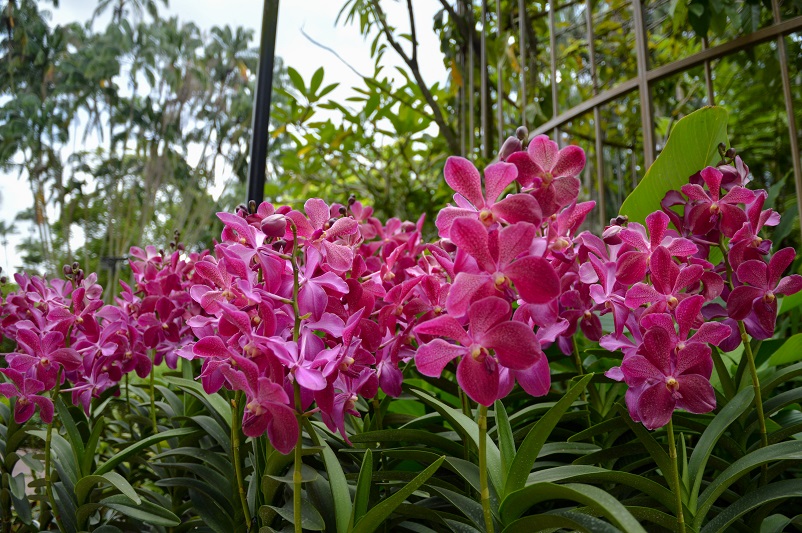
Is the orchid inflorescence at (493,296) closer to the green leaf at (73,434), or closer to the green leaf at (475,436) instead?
the green leaf at (475,436)

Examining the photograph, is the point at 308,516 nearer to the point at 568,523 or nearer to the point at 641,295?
the point at 568,523

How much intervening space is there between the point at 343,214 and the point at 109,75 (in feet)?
60.7

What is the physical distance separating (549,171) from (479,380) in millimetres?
187

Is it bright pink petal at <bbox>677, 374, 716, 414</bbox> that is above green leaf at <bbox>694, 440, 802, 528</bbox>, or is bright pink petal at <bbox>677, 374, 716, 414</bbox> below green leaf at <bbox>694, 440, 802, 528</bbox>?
above

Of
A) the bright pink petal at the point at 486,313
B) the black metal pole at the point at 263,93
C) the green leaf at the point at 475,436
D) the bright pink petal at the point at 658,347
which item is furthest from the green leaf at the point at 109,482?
the black metal pole at the point at 263,93

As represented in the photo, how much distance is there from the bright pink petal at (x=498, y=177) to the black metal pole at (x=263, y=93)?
88 centimetres

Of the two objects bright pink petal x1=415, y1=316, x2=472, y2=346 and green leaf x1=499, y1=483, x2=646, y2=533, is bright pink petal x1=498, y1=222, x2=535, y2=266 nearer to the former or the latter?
bright pink petal x1=415, y1=316, x2=472, y2=346

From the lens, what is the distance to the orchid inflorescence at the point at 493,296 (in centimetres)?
45

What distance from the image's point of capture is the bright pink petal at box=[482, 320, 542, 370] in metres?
0.43

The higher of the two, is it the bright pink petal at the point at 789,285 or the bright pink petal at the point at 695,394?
the bright pink petal at the point at 789,285

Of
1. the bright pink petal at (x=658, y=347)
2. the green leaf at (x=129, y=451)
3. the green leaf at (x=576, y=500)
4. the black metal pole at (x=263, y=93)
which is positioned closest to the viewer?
the green leaf at (x=576, y=500)

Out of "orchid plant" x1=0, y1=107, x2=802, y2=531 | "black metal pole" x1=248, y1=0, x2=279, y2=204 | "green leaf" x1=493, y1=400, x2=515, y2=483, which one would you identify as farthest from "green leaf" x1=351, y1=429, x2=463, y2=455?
"black metal pole" x1=248, y1=0, x2=279, y2=204

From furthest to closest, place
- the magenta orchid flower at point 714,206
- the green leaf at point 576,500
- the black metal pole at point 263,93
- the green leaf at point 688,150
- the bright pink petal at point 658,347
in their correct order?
the black metal pole at point 263,93, the green leaf at point 688,150, the magenta orchid flower at point 714,206, the bright pink petal at point 658,347, the green leaf at point 576,500

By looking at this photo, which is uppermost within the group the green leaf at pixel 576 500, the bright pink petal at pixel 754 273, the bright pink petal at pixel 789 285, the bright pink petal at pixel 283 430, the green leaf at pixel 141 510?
the bright pink petal at pixel 754 273
